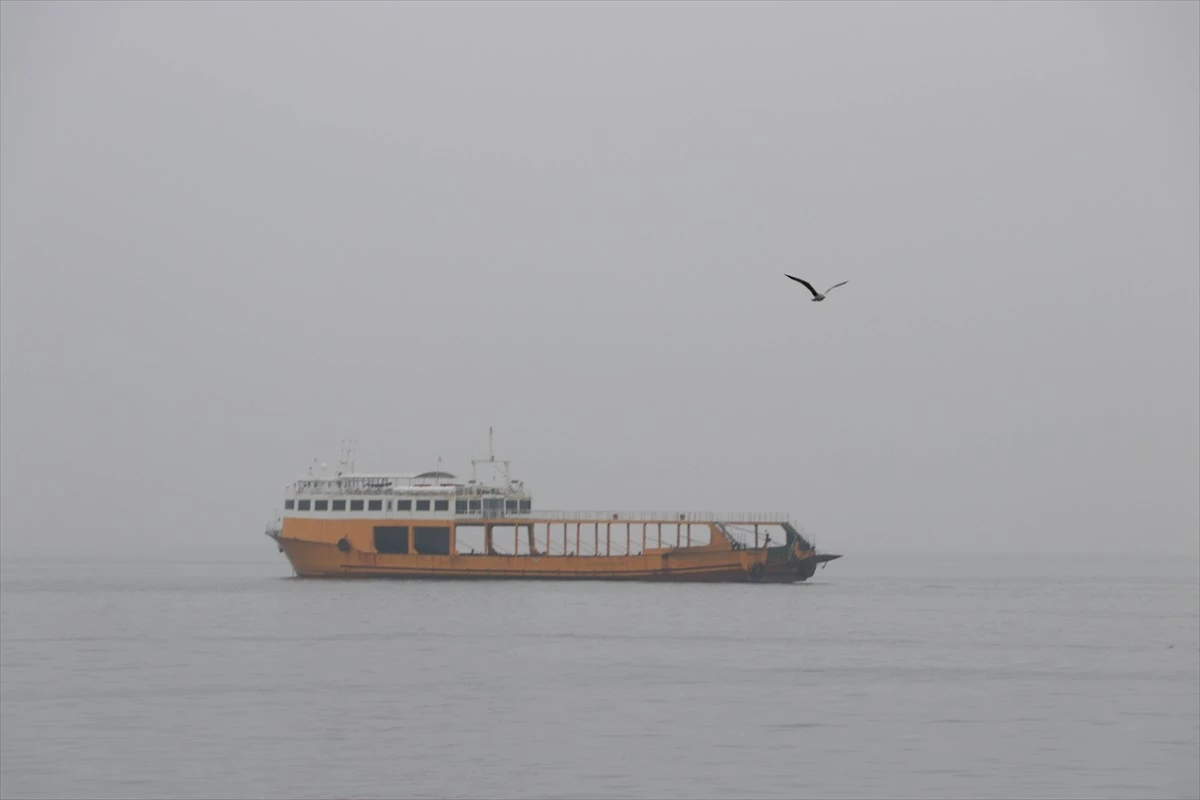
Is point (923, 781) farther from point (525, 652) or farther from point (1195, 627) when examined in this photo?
point (1195, 627)

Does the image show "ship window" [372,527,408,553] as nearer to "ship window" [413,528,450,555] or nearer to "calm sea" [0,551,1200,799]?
"ship window" [413,528,450,555]

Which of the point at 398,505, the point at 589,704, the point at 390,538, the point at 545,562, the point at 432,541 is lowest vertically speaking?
the point at 589,704

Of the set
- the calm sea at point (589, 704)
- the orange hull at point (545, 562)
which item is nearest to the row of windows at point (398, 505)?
the orange hull at point (545, 562)

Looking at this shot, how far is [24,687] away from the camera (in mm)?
46844

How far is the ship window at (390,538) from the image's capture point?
280ft

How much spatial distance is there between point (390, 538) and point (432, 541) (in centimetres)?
235

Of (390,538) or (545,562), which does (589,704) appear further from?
(390,538)

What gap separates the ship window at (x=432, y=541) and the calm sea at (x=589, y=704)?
647 cm

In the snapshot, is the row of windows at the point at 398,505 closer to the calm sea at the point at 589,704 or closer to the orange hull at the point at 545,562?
the orange hull at the point at 545,562

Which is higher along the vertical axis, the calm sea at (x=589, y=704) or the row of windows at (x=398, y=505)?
the row of windows at (x=398, y=505)

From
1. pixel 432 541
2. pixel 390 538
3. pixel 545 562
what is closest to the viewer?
pixel 545 562

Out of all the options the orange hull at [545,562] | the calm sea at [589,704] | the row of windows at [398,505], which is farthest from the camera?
the row of windows at [398,505]

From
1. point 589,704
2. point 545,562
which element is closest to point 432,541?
point 545,562

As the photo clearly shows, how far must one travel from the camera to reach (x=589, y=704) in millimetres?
43031
